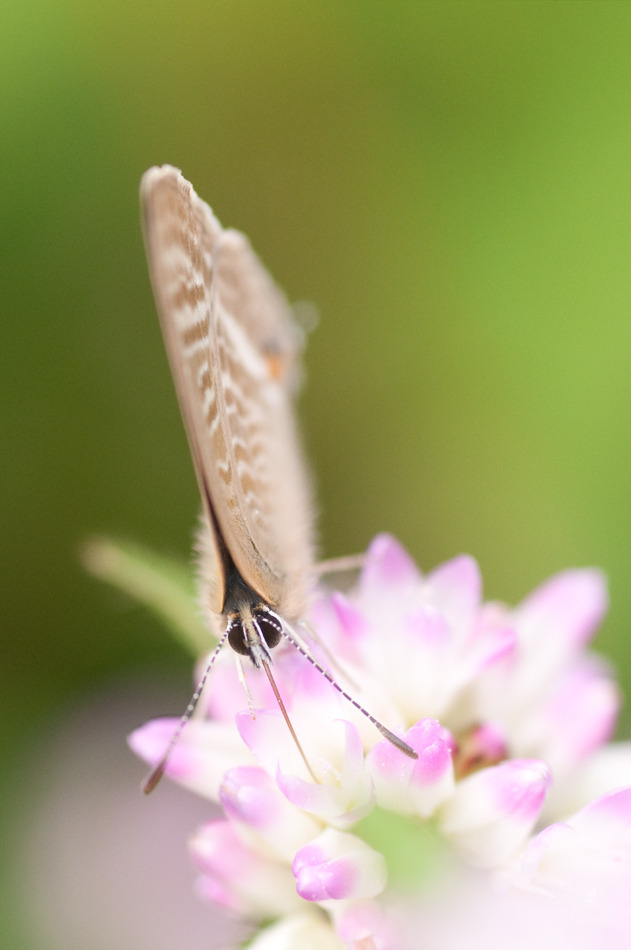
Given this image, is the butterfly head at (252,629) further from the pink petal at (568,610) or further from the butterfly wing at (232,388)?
the pink petal at (568,610)

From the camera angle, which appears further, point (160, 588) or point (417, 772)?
point (160, 588)

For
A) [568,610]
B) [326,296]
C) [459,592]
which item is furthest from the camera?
[326,296]

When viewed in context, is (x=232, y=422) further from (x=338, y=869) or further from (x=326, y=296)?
(x=326, y=296)

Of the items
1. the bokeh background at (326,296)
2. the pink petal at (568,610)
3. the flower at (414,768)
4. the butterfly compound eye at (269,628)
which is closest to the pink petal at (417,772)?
the flower at (414,768)

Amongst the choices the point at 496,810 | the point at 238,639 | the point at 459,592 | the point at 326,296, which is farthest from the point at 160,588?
the point at 326,296

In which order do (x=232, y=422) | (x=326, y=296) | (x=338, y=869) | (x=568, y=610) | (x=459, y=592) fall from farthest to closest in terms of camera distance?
1. (x=326, y=296)
2. (x=568, y=610)
3. (x=459, y=592)
4. (x=232, y=422)
5. (x=338, y=869)

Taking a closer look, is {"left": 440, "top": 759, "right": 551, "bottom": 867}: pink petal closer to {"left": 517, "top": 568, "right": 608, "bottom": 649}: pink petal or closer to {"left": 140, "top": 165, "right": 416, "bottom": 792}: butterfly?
{"left": 140, "top": 165, "right": 416, "bottom": 792}: butterfly

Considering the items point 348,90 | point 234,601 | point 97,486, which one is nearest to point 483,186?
point 348,90
